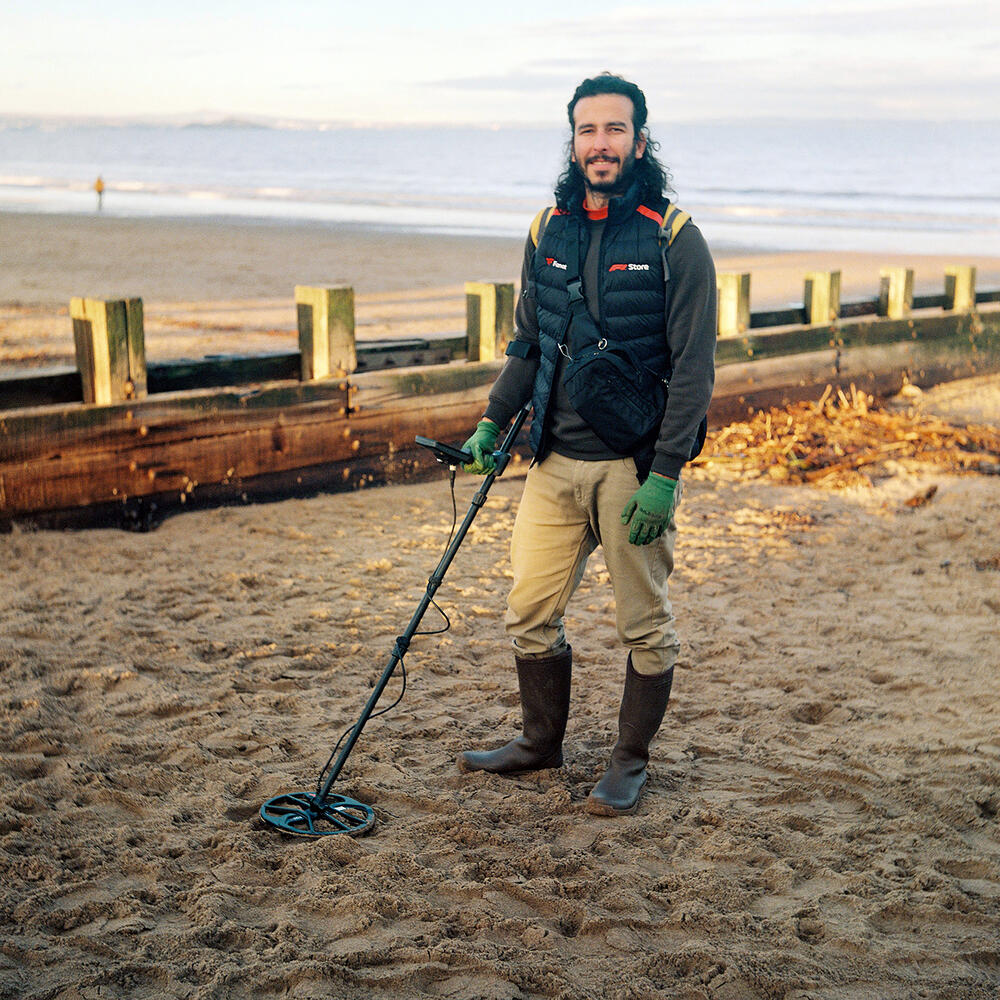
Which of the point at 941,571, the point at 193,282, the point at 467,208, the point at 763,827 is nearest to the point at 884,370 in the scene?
the point at 941,571

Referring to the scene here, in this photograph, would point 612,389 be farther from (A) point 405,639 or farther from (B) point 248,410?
(B) point 248,410

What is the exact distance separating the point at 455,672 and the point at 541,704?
2.80ft

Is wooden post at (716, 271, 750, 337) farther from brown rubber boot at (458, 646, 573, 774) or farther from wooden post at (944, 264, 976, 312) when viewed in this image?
brown rubber boot at (458, 646, 573, 774)

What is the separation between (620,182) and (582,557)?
3.60 ft

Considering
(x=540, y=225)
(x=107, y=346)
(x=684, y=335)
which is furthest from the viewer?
(x=107, y=346)

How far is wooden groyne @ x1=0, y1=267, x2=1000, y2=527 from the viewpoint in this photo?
514cm

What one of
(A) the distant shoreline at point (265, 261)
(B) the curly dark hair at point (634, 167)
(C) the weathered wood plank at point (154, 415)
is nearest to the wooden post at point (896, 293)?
(A) the distant shoreline at point (265, 261)

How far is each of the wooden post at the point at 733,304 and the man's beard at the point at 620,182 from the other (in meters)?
4.54

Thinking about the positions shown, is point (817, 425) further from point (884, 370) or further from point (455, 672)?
point (455, 672)

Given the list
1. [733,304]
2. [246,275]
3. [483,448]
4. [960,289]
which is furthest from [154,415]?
[246,275]

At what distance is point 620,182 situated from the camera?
3.10 meters

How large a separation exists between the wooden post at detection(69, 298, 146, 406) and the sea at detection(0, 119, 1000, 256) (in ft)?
7.25

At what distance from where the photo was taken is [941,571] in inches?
213

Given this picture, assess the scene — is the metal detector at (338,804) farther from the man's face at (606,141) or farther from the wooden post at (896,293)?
the wooden post at (896,293)
